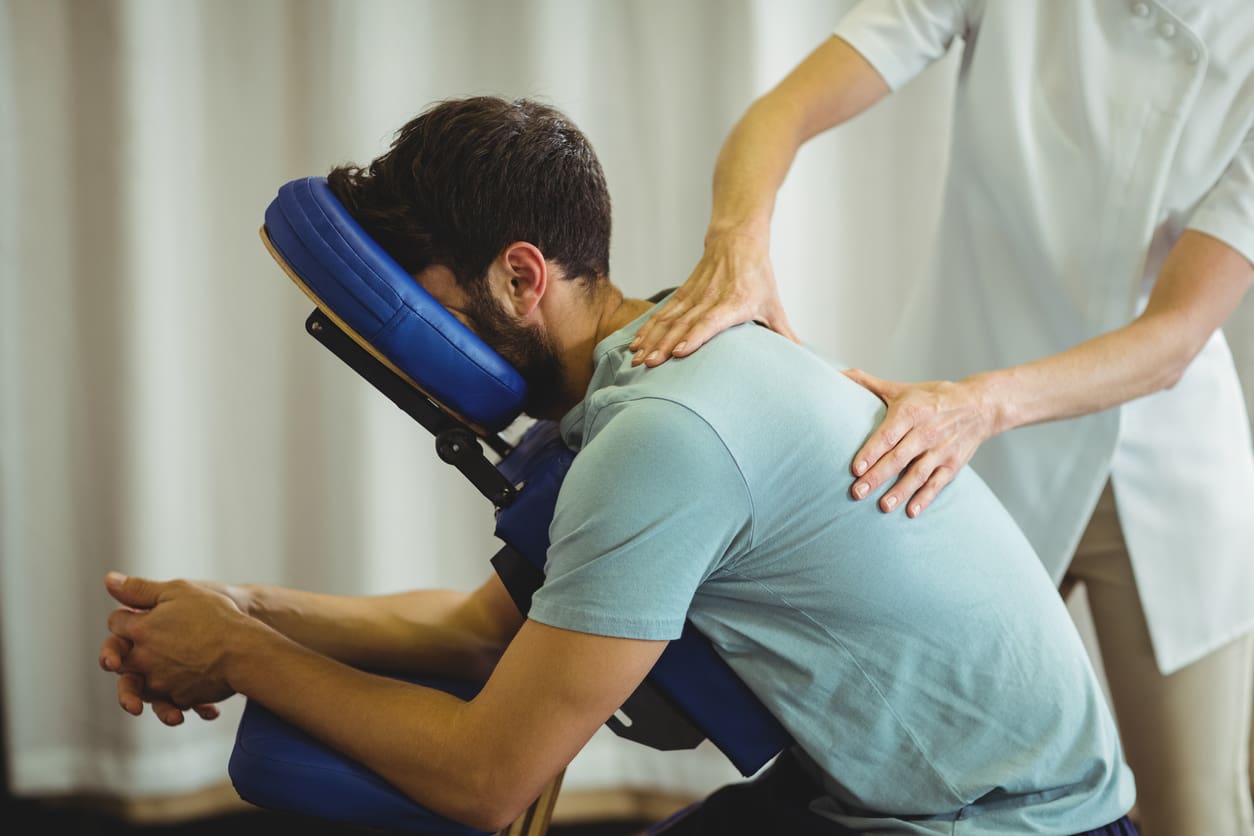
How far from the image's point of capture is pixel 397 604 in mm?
1389

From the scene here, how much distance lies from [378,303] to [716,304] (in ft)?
1.05

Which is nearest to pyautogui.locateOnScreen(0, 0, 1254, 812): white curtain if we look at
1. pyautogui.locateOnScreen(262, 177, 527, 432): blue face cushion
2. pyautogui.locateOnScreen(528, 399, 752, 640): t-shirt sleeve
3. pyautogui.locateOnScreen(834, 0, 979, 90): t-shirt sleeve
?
pyautogui.locateOnScreen(834, 0, 979, 90): t-shirt sleeve

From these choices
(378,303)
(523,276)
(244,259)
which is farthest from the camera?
(244,259)

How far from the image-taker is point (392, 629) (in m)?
1.36

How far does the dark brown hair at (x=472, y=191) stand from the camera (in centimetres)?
107

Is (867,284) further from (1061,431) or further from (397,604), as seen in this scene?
(397,604)

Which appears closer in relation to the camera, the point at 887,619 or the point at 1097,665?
the point at 887,619

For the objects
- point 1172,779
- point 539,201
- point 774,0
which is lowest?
point 1172,779

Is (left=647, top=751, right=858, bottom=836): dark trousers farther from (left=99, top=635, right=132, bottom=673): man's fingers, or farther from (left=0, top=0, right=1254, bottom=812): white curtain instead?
(left=0, top=0, right=1254, bottom=812): white curtain

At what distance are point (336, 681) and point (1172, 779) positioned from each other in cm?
98

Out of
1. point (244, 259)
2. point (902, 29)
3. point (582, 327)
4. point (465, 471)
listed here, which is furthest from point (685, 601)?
point (244, 259)

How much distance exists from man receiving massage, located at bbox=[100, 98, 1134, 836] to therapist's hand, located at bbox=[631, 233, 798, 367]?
0.9 inches

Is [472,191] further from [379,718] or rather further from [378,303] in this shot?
[379,718]

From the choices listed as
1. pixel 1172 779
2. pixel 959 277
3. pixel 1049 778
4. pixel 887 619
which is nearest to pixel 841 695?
pixel 887 619
